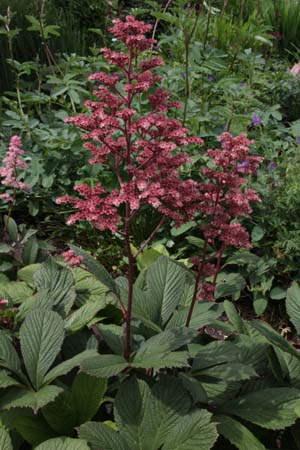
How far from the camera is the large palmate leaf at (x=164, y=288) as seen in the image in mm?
1632

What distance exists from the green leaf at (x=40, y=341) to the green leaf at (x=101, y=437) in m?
0.18

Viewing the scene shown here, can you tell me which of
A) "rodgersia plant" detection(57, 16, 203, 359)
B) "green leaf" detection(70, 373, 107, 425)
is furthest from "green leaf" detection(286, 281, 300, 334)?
"green leaf" detection(70, 373, 107, 425)

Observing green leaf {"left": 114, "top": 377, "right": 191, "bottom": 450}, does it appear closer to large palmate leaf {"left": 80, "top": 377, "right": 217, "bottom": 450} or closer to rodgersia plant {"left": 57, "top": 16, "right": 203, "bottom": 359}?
large palmate leaf {"left": 80, "top": 377, "right": 217, "bottom": 450}

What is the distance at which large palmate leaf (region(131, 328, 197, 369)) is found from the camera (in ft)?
4.31

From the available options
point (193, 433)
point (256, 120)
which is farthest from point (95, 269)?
point (256, 120)

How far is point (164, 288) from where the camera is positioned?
166cm

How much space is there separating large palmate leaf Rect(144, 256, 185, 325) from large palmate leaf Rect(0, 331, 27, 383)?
39 centimetres

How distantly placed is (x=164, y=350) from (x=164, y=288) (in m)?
0.31

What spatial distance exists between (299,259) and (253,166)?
43.0 inches

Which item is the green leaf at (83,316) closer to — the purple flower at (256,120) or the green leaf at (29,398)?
the green leaf at (29,398)

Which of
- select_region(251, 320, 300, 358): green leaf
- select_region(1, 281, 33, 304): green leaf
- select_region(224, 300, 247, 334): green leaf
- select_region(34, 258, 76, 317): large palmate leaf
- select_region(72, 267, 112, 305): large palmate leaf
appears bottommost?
select_region(1, 281, 33, 304): green leaf

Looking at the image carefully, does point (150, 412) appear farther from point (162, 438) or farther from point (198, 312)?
point (198, 312)

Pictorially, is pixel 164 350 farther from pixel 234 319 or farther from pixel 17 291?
pixel 17 291

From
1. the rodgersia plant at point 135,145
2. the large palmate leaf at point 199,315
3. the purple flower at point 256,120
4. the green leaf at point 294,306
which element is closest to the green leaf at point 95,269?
the rodgersia plant at point 135,145
